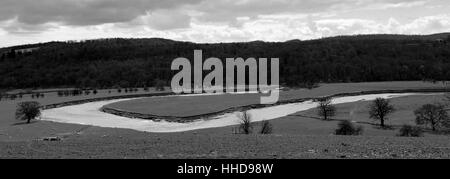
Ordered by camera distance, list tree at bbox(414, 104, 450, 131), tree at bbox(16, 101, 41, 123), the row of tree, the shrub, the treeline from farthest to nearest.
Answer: the treeline → the shrub → tree at bbox(16, 101, 41, 123) → the row of tree → tree at bbox(414, 104, 450, 131)

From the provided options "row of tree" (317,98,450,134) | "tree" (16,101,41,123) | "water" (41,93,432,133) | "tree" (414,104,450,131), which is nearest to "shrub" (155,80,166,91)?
"water" (41,93,432,133)

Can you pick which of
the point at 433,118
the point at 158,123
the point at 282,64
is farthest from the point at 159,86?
the point at 433,118

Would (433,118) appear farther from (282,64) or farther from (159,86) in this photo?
(282,64)

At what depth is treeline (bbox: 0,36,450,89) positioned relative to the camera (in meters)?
153

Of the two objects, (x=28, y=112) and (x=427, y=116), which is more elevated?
(x=427, y=116)

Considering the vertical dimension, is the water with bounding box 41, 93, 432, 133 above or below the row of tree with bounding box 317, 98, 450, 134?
below

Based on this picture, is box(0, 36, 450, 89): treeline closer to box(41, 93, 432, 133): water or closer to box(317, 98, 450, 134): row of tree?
box(41, 93, 432, 133): water

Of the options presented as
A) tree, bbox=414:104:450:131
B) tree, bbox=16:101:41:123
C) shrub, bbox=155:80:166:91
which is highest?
tree, bbox=414:104:450:131

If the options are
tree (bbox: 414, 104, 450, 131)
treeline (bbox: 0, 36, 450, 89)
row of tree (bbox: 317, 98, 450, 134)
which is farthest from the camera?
treeline (bbox: 0, 36, 450, 89)

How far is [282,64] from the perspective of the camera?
172 meters

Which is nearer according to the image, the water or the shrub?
the water
